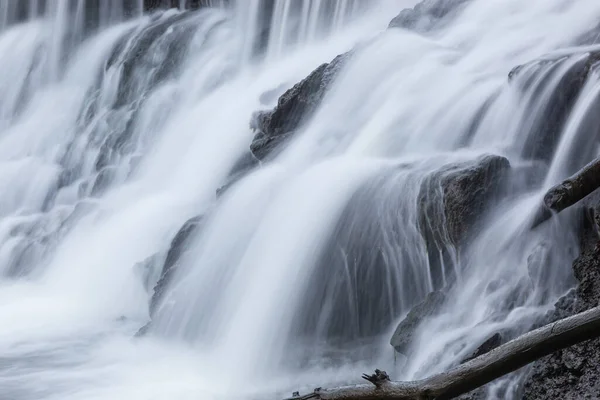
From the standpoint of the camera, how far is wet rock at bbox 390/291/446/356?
6223 millimetres

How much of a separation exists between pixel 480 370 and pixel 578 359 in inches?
83.7

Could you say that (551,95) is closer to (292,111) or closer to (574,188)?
(574,188)

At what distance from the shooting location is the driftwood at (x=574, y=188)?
5105 mm

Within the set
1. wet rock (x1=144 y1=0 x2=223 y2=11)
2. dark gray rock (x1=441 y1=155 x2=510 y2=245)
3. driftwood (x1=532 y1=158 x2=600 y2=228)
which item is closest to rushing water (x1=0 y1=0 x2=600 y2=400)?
dark gray rock (x1=441 y1=155 x2=510 y2=245)

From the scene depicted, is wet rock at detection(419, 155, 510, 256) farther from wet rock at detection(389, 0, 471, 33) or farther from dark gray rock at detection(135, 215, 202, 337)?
wet rock at detection(389, 0, 471, 33)

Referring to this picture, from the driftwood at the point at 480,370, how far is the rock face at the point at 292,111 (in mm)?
6814

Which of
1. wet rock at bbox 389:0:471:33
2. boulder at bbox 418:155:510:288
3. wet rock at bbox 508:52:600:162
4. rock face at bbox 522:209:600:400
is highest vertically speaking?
wet rock at bbox 389:0:471:33

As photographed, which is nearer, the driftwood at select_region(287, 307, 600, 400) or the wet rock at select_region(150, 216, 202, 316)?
the driftwood at select_region(287, 307, 600, 400)

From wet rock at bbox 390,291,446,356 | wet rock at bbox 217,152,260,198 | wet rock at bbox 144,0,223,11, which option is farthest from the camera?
wet rock at bbox 144,0,223,11

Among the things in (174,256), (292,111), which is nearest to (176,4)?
(292,111)

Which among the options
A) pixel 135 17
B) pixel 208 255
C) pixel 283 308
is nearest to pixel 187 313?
pixel 208 255

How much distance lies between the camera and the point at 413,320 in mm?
6332

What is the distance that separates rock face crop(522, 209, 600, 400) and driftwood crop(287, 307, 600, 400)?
6.16ft

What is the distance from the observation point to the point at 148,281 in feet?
30.4
